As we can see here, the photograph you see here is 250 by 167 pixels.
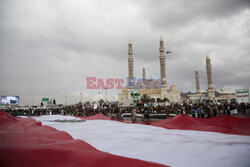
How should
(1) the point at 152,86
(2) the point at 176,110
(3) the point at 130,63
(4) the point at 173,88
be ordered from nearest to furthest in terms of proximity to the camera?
(2) the point at 176,110, (3) the point at 130,63, (1) the point at 152,86, (4) the point at 173,88

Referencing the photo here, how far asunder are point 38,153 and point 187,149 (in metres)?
2.62

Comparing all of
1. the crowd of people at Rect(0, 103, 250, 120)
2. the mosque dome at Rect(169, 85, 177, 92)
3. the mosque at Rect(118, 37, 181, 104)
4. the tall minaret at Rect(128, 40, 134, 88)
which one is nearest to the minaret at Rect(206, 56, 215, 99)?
the mosque at Rect(118, 37, 181, 104)

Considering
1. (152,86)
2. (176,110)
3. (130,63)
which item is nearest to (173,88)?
(152,86)

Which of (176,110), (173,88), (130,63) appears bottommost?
(176,110)

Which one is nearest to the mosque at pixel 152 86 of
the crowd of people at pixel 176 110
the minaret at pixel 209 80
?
the minaret at pixel 209 80

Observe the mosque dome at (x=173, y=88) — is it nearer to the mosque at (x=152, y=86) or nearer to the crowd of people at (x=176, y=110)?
the mosque at (x=152, y=86)

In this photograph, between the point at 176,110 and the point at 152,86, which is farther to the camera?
the point at 152,86

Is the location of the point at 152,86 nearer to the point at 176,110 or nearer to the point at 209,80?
the point at 209,80

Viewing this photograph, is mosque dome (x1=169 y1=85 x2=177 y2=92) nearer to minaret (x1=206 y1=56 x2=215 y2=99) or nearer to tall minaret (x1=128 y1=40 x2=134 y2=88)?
minaret (x1=206 y1=56 x2=215 y2=99)

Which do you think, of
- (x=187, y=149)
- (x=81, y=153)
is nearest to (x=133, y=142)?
(x=187, y=149)

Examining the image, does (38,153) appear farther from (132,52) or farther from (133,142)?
(132,52)

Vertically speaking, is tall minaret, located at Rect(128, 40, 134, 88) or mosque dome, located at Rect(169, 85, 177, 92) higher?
tall minaret, located at Rect(128, 40, 134, 88)

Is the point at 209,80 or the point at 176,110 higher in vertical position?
the point at 209,80

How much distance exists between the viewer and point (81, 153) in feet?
5.92
